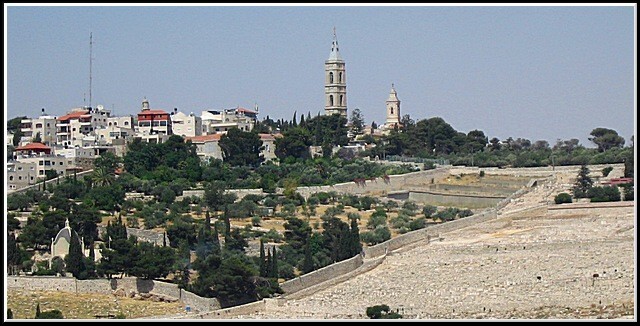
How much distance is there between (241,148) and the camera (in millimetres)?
59938

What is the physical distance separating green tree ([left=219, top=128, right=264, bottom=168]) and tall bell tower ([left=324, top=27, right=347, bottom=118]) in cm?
1545

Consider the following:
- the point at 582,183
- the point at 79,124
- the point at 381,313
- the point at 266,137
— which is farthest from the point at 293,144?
the point at 381,313

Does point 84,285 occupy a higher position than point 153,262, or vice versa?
point 153,262

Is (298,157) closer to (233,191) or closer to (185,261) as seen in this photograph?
(233,191)

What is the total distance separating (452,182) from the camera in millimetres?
58188

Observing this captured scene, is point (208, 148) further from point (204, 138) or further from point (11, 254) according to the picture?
point (11, 254)

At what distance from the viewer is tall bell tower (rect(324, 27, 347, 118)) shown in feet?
247

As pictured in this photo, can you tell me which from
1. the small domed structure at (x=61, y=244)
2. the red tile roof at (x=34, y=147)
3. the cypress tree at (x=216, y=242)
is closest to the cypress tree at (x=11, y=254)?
the small domed structure at (x=61, y=244)

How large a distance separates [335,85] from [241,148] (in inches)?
654

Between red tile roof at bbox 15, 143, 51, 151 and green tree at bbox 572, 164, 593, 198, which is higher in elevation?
red tile roof at bbox 15, 143, 51, 151

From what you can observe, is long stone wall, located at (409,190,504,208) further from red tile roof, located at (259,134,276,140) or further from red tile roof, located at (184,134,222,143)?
red tile roof, located at (184,134,222,143)

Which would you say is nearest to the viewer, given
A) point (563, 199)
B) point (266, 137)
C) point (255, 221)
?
point (255, 221)

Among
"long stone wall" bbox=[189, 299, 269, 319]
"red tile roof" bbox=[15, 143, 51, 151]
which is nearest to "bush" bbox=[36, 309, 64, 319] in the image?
"long stone wall" bbox=[189, 299, 269, 319]

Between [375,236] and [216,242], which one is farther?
[375,236]
